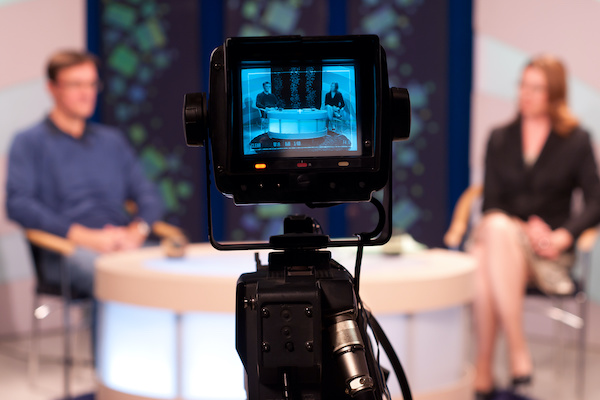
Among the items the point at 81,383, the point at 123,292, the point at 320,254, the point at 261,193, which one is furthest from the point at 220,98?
the point at 81,383

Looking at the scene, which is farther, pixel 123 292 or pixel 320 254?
pixel 123 292

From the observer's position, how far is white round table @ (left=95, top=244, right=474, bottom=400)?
2.08 metres

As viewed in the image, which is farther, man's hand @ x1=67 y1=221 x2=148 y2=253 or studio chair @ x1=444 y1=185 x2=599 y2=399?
man's hand @ x1=67 y1=221 x2=148 y2=253

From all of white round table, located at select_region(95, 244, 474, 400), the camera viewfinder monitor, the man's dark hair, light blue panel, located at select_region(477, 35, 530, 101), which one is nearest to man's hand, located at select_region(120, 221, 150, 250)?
the man's dark hair

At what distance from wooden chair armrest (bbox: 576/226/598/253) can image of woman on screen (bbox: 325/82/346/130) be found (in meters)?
2.10

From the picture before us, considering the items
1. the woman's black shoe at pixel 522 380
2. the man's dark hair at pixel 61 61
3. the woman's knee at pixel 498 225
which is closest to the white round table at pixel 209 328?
the woman's black shoe at pixel 522 380

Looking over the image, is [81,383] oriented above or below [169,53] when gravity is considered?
below

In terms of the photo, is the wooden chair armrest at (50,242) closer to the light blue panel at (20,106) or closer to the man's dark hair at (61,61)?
the man's dark hair at (61,61)

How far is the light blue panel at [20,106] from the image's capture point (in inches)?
158

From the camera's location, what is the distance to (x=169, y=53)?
15.0 ft

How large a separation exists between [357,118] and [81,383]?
247 cm

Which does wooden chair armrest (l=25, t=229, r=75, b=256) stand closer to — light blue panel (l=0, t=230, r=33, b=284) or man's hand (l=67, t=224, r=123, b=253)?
man's hand (l=67, t=224, r=123, b=253)

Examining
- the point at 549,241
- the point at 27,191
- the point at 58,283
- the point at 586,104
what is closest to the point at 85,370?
the point at 58,283

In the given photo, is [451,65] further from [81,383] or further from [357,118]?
[357,118]
